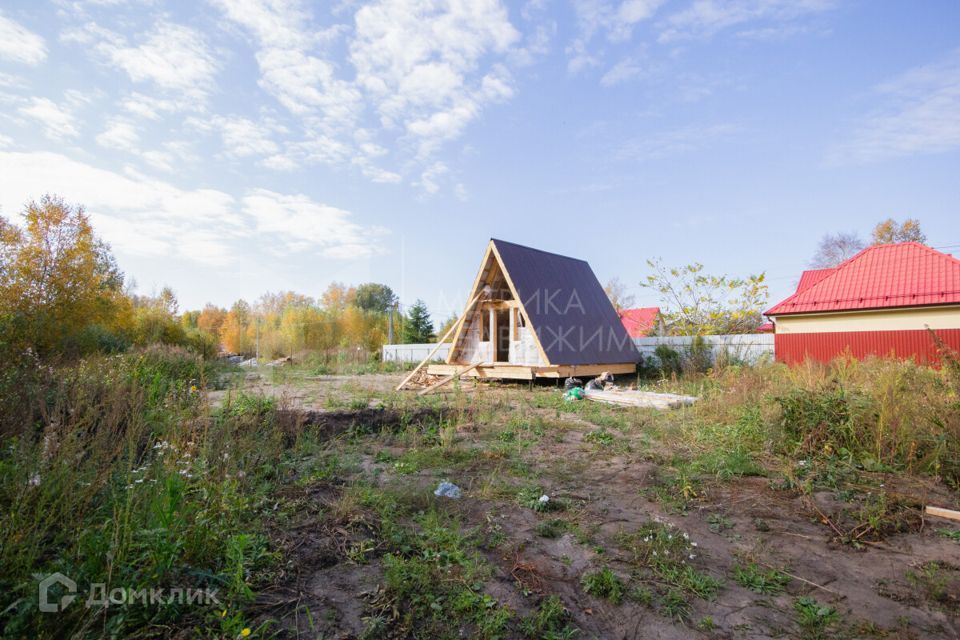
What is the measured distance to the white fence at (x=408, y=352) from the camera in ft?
72.4

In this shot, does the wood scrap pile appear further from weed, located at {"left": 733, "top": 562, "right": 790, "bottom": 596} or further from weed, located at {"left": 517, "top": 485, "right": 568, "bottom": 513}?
weed, located at {"left": 733, "top": 562, "right": 790, "bottom": 596}

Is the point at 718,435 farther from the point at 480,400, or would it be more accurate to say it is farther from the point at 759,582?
the point at 480,400

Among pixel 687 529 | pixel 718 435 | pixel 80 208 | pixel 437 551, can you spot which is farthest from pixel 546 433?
pixel 80 208

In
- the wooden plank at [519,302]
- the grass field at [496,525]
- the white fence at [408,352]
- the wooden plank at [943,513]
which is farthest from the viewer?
the white fence at [408,352]

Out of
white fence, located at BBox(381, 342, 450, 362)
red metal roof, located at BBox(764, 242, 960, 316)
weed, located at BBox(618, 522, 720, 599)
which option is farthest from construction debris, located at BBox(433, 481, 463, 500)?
white fence, located at BBox(381, 342, 450, 362)

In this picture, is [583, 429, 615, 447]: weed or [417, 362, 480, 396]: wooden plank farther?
[417, 362, 480, 396]: wooden plank

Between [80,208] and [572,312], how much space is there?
A: 16.6 metres

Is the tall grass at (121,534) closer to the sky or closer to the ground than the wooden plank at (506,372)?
closer to the ground

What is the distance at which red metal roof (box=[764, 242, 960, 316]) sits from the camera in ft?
41.5

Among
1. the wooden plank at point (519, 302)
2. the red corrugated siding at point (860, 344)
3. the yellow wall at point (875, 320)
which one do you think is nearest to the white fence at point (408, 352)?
the wooden plank at point (519, 302)

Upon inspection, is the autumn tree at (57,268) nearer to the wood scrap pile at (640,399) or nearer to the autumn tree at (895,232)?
the wood scrap pile at (640,399)

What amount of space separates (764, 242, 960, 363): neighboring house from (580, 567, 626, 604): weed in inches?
503

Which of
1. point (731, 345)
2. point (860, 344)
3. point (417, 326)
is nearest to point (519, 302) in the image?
point (731, 345)

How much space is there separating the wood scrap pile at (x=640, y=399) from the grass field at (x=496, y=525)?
2.72m
